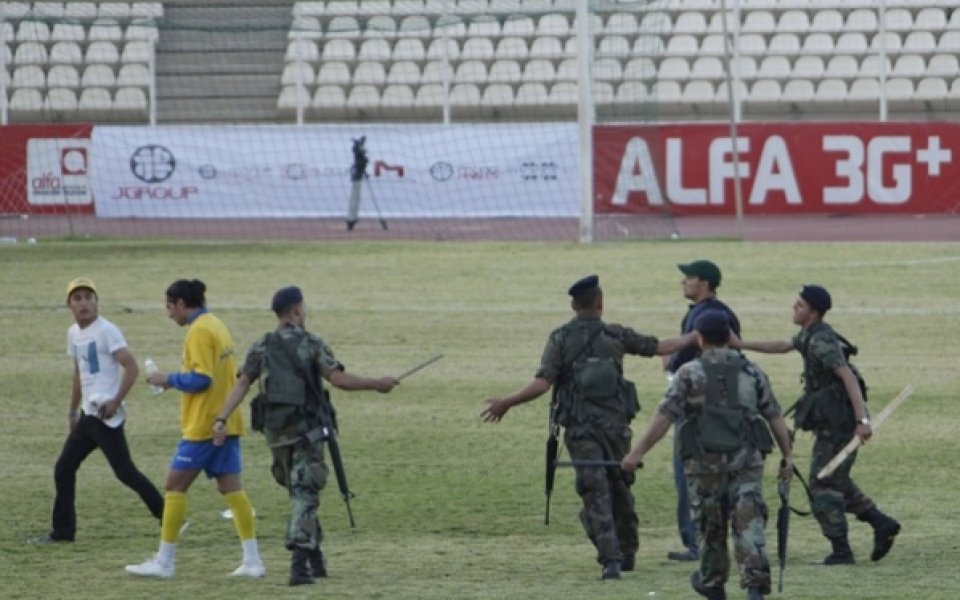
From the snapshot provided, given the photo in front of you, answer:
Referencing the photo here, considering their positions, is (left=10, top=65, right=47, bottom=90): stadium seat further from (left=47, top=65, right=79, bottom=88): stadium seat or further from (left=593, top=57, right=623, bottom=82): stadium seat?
(left=593, top=57, right=623, bottom=82): stadium seat

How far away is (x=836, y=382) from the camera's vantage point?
12.0 meters

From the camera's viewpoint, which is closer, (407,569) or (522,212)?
(407,569)

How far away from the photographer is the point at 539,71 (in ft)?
147

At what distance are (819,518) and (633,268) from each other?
1756 centimetres

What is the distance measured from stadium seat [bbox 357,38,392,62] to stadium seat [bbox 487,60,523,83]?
2.63 m

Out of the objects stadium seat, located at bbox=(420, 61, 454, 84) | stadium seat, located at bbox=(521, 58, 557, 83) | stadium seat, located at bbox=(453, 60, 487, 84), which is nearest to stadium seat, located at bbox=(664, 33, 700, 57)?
stadium seat, located at bbox=(521, 58, 557, 83)

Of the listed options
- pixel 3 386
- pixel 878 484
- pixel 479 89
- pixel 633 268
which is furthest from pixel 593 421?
pixel 479 89

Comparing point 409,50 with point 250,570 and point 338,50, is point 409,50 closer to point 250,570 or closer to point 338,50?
point 338,50

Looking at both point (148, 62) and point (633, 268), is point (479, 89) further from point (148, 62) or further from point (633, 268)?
point (633, 268)

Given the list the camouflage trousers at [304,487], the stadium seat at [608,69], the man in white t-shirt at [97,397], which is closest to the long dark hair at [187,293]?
the camouflage trousers at [304,487]

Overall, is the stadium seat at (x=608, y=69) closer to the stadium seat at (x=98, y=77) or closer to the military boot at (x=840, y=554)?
the stadium seat at (x=98, y=77)

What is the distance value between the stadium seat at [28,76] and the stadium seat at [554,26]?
1159cm

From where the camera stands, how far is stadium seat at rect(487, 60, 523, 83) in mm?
44562

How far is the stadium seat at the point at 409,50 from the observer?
1785 inches
